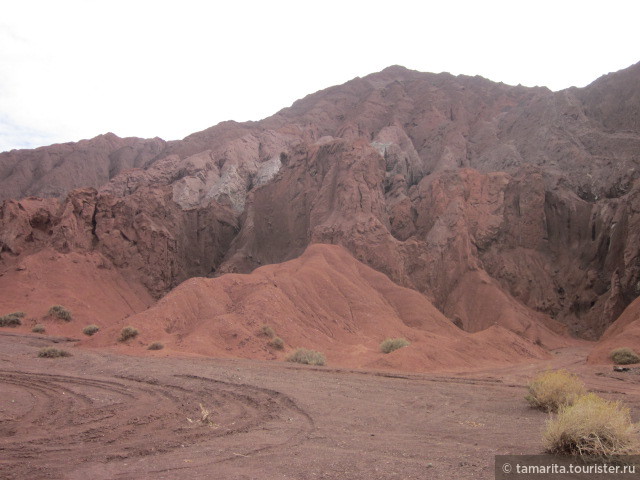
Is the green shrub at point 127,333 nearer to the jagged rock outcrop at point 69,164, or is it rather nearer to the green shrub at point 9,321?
the green shrub at point 9,321

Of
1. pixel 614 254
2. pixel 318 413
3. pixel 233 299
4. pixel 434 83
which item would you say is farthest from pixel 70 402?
pixel 434 83

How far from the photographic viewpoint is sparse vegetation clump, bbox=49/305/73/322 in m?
41.1

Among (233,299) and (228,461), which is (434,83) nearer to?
(233,299)

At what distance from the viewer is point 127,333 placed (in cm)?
2836

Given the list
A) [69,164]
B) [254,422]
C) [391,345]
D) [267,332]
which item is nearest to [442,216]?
[391,345]

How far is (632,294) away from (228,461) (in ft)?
149

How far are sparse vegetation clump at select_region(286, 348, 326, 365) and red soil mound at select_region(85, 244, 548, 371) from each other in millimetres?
1513

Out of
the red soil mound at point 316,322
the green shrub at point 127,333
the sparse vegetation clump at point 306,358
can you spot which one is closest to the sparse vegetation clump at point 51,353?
the red soil mound at point 316,322

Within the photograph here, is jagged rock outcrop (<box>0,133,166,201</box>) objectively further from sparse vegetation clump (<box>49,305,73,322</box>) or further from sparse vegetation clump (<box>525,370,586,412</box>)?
sparse vegetation clump (<box>525,370,586,412</box>)

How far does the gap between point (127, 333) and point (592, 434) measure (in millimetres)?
25824

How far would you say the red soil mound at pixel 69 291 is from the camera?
41.4 meters

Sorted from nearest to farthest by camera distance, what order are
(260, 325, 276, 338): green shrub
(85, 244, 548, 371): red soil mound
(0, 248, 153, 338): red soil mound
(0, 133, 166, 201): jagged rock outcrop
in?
(85, 244, 548, 371): red soil mound → (260, 325, 276, 338): green shrub → (0, 248, 153, 338): red soil mound → (0, 133, 166, 201): jagged rock outcrop

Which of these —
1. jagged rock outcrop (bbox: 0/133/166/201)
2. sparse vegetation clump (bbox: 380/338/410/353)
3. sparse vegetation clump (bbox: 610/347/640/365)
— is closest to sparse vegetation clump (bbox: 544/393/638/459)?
sparse vegetation clump (bbox: 610/347/640/365)

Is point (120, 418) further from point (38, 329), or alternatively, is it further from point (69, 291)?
point (69, 291)
